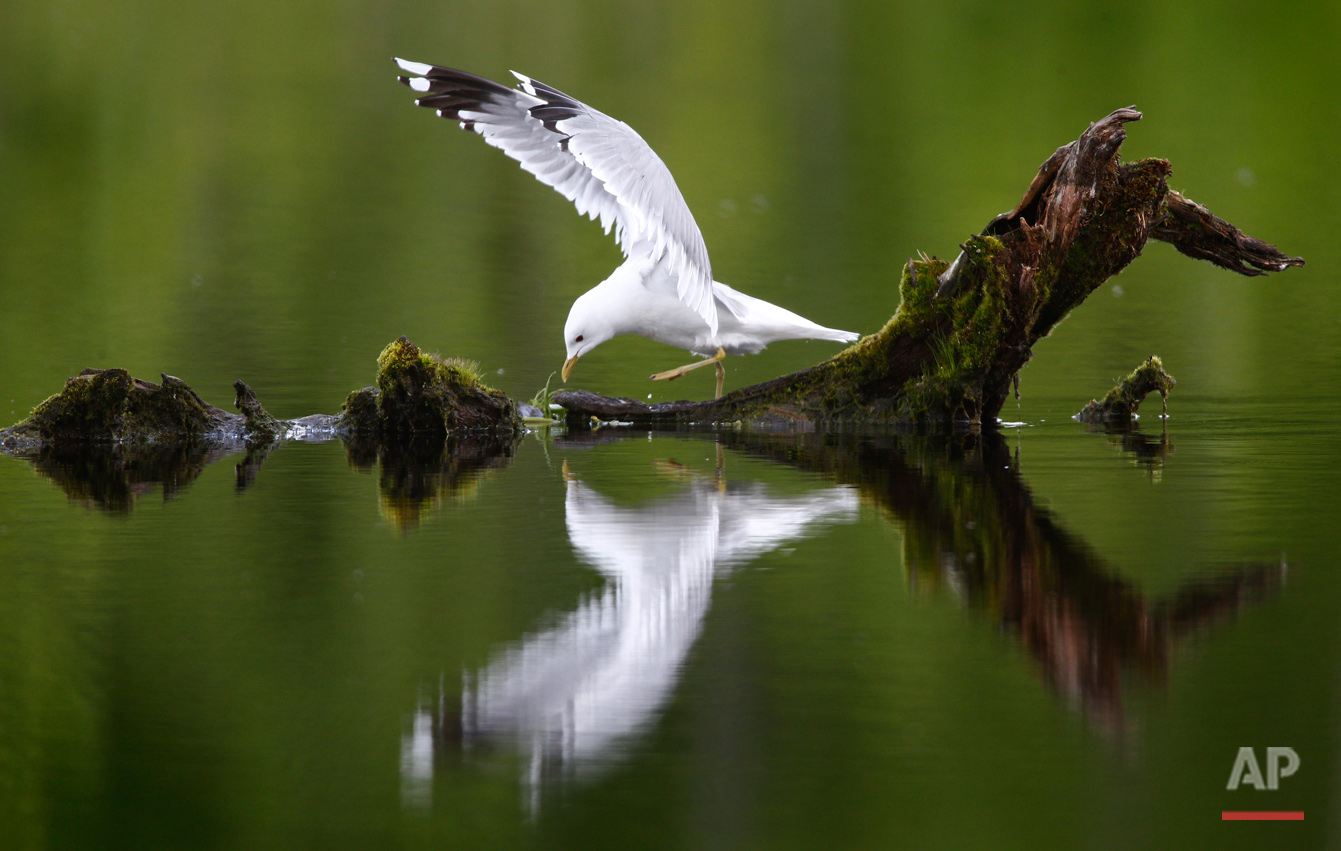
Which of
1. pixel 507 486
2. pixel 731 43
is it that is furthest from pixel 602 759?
pixel 731 43

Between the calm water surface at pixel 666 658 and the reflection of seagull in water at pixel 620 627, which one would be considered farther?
the reflection of seagull in water at pixel 620 627

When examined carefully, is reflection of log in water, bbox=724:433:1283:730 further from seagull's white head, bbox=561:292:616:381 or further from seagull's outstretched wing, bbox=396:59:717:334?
seagull's white head, bbox=561:292:616:381

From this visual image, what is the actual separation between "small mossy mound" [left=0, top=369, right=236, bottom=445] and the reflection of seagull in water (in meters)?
3.26

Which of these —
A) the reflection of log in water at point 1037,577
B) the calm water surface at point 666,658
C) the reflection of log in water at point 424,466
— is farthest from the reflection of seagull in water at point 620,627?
the reflection of log in water at point 424,466

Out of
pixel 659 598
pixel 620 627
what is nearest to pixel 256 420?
pixel 659 598

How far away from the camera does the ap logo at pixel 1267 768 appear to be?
432 cm

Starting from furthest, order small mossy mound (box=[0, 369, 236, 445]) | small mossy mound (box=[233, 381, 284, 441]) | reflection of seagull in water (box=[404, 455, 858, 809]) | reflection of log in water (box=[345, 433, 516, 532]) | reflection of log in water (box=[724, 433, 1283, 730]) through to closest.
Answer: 1. small mossy mound (box=[233, 381, 284, 441])
2. small mossy mound (box=[0, 369, 236, 445])
3. reflection of log in water (box=[345, 433, 516, 532])
4. reflection of log in water (box=[724, 433, 1283, 730])
5. reflection of seagull in water (box=[404, 455, 858, 809])

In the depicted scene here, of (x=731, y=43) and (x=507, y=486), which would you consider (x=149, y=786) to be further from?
(x=731, y=43)

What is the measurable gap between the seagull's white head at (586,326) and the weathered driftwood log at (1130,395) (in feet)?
11.4

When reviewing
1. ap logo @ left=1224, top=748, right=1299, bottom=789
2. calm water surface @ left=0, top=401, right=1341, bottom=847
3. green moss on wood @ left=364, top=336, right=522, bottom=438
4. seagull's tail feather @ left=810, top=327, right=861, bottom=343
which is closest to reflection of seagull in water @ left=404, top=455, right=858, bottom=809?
calm water surface @ left=0, top=401, right=1341, bottom=847

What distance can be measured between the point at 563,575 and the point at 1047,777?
8.83ft

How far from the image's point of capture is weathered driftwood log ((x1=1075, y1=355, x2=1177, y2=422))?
1060cm

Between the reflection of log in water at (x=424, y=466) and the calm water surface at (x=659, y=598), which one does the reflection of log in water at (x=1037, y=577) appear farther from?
the reflection of log in water at (x=424, y=466)

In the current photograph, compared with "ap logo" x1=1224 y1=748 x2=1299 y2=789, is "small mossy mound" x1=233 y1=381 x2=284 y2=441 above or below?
above
